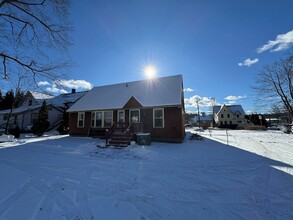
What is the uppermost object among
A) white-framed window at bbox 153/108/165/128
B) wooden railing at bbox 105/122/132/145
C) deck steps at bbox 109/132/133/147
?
white-framed window at bbox 153/108/165/128

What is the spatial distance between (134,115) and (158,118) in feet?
7.75

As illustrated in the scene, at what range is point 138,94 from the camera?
50.8 feet

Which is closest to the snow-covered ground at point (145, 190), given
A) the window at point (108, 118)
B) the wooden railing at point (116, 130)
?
the wooden railing at point (116, 130)

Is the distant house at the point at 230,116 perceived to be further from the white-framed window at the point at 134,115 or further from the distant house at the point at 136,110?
the white-framed window at the point at 134,115

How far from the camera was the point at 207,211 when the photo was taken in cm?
313

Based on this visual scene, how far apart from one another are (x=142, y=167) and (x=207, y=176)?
2401mm

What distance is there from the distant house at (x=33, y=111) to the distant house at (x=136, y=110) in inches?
422

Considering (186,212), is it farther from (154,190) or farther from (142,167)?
(142,167)

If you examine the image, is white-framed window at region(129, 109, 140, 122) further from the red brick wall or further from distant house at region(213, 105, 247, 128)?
distant house at region(213, 105, 247, 128)

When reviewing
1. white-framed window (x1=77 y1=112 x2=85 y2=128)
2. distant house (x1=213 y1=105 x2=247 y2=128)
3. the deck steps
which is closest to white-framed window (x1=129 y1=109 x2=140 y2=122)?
the deck steps

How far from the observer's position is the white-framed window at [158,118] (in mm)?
13238

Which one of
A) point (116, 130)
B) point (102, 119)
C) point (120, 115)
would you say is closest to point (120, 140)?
point (116, 130)

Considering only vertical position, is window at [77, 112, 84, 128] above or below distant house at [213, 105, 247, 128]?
below

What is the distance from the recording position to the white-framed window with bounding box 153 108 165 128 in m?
13.2
